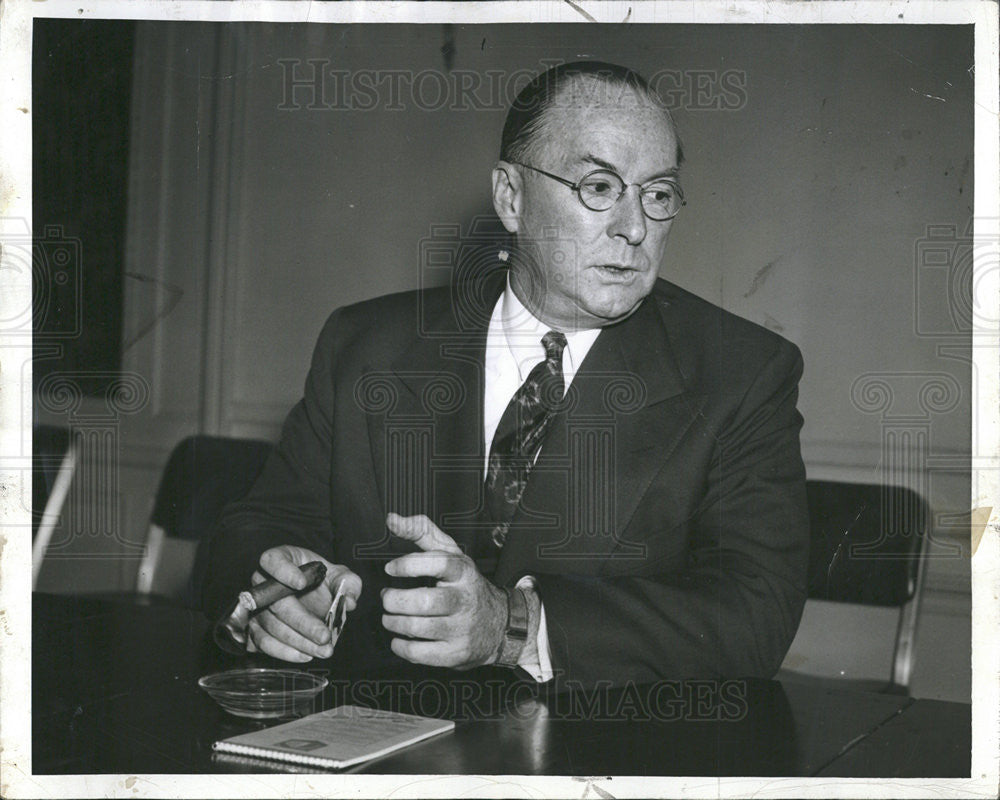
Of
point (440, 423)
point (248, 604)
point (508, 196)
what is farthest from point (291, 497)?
point (508, 196)

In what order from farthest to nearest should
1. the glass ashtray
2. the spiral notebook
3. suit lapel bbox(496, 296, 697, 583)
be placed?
suit lapel bbox(496, 296, 697, 583), the glass ashtray, the spiral notebook

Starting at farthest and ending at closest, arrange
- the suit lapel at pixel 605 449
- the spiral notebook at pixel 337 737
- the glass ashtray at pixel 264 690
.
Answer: the suit lapel at pixel 605 449
the glass ashtray at pixel 264 690
the spiral notebook at pixel 337 737

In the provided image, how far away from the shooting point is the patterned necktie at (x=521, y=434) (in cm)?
235

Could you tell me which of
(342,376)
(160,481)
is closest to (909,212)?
(342,376)

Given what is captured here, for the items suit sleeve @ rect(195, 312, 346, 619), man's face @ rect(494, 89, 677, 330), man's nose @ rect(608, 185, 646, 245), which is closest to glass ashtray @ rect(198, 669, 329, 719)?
suit sleeve @ rect(195, 312, 346, 619)

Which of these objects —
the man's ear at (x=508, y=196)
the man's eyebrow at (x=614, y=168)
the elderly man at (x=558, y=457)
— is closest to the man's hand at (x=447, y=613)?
the elderly man at (x=558, y=457)

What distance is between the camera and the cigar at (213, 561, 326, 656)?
2.37 meters

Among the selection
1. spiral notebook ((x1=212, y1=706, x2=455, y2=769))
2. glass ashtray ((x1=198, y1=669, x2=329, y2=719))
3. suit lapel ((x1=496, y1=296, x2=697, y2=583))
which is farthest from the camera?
suit lapel ((x1=496, y1=296, x2=697, y2=583))

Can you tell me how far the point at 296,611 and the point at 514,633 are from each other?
45 centimetres

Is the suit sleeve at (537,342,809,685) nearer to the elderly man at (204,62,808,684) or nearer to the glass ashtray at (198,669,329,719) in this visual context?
the elderly man at (204,62,808,684)

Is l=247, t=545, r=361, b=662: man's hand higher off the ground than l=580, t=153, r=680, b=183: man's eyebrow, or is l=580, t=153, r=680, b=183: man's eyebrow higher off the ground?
l=580, t=153, r=680, b=183: man's eyebrow

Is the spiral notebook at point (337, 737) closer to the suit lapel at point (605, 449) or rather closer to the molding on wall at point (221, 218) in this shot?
the suit lapel at point (605, 449)

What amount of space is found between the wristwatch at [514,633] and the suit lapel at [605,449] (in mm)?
68

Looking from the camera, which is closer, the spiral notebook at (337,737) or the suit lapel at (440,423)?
the spiral notebook at (337,737)
